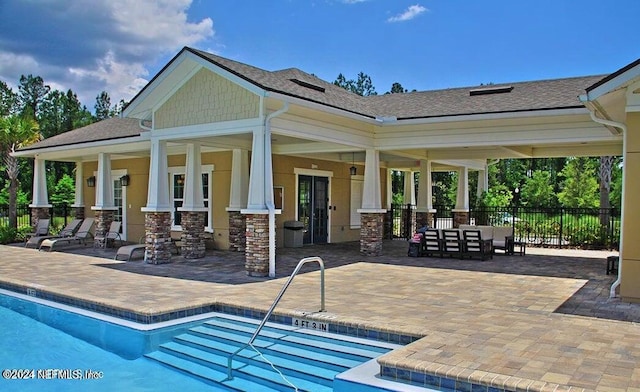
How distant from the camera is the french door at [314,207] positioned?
18.3 meters

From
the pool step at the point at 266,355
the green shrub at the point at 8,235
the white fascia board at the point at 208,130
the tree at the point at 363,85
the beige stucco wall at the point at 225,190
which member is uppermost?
the tree at the point at 363,85

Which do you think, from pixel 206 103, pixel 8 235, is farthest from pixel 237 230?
pixel 8 235

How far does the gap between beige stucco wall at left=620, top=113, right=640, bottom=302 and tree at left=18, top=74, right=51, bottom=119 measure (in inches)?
2019

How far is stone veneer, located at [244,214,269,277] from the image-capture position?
10984 mm

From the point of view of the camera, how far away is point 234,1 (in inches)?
667

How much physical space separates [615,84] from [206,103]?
8227 mm

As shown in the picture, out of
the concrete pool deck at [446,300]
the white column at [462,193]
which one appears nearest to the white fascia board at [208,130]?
the concrete pool deck at [446,300]

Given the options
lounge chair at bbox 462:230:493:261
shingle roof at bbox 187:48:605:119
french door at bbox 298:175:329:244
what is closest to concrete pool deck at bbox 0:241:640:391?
lounge chair at bbox 462:230:493:261

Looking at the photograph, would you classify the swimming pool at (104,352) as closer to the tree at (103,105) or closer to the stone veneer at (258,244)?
the stone veneer at (258,244)

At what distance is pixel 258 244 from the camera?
36.2 feet

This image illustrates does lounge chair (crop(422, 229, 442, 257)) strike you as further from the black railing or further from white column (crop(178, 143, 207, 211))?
white column (crop(178, 143, 207, 211))

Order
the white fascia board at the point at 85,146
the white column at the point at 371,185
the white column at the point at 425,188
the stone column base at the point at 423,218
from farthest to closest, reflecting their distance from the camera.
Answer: the stone column base at the point at 423,218
the white column at the point at 425,188
the white fascia board at the point at 85,146
the white column at the point at 371,185

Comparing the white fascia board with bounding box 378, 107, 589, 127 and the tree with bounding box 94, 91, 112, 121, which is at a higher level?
the tree with bounding box 94, 91, 112, 121

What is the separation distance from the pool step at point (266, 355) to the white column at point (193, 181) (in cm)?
714
